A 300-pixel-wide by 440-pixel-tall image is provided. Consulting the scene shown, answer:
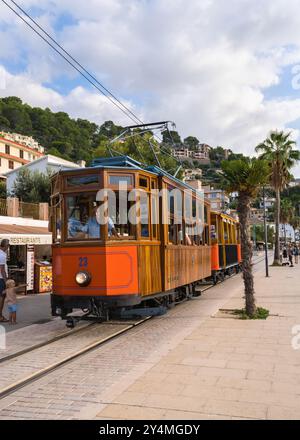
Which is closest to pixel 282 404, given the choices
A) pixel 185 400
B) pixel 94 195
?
pixel 185 400

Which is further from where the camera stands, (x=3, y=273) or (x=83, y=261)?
(x=3, y=273)

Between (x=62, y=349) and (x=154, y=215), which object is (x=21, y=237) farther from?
(x=62, y=349)

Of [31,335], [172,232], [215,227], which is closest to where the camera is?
[31,335]

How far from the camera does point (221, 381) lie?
5387 millimetres

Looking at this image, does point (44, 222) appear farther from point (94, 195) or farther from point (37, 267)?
point (94, 195)

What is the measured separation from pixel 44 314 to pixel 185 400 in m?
7.76

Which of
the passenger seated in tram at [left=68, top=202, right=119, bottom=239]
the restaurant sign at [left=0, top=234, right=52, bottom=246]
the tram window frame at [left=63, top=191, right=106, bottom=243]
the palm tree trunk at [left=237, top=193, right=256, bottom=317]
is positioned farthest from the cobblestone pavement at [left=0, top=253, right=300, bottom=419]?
the restaurant sign at [left=0, top=234, right=52, bottom=246]

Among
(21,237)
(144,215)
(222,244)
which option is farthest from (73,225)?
(222,244)

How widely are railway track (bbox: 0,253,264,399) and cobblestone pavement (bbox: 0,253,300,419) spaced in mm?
151

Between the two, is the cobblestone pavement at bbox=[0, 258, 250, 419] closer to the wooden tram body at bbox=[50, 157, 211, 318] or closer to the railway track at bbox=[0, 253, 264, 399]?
the railway track at bbox=[0, 253, 264, 399]

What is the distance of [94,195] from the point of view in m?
8.52

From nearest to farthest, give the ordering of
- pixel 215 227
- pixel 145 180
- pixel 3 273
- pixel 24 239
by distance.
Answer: pixel 145 180 → pixel 3 273 → pixel 24 239 → pixel 215 227

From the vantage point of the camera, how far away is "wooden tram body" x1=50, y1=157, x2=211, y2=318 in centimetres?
832

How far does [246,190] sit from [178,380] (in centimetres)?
784
